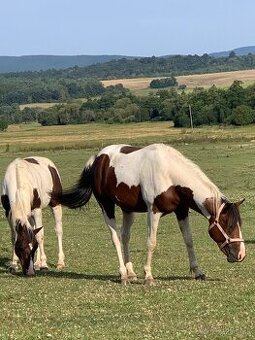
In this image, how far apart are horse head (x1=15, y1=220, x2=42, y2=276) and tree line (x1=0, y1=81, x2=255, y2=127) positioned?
290 feet

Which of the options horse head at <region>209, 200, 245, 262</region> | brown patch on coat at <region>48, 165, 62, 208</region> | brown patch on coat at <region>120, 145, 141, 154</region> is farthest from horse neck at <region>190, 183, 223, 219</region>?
brown patch on coat at <region>48, 165, 62, 208</region>

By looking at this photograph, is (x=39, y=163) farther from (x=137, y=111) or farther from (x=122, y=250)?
(x=137, y=111)

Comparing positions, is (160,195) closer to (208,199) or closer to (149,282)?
(208,199)

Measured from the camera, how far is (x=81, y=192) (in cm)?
1442

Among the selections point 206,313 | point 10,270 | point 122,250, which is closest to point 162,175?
point 122,250

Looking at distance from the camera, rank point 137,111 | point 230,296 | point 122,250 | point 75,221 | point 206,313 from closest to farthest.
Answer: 1. point 206,313
2. point 230,296
3. point 122,250
4. point 75,221
5. point 137,111

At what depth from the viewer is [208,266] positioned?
16.3m

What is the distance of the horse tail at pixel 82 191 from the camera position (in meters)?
14.3

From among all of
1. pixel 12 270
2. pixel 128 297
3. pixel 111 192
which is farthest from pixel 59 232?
pixel 128 297

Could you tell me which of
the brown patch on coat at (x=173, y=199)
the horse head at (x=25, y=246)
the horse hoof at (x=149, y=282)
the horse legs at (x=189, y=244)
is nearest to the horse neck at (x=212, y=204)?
the brown patch on coat at (x=173, y=199)

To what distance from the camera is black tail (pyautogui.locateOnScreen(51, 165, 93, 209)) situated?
14328mm

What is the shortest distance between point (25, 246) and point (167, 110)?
112 meters

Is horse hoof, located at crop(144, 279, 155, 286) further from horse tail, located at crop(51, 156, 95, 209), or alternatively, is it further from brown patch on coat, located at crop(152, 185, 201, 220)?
horse tail, located at crop(51, 156, 95, 209)

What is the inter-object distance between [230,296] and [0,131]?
379 ft
